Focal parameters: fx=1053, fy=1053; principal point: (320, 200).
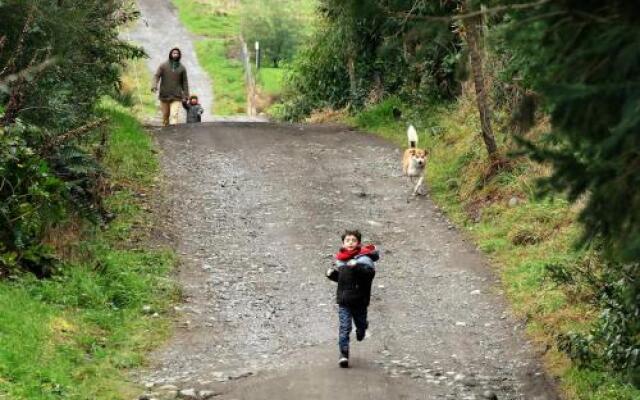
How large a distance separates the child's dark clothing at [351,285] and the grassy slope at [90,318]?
189 centimetres

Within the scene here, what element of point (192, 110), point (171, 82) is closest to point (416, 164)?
point (171, 82)

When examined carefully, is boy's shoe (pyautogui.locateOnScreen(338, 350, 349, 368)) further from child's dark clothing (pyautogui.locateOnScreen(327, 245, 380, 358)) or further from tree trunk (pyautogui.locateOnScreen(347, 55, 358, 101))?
tree trunk (pyautogui.locateOnScreen(347, 55, 358, 101))

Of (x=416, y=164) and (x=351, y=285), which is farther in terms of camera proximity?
(x=416, y=164)

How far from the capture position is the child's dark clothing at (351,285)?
9.40 meters

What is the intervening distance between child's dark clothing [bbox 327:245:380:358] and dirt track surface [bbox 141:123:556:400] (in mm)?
372

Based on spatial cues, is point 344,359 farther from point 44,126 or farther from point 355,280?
point 44,126

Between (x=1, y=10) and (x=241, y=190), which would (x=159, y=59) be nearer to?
(x=241, y=190)

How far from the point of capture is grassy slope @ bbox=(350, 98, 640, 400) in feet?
32.3

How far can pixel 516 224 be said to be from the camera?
550 inches

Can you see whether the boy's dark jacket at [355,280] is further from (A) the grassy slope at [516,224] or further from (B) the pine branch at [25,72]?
(B) the pine branch at [25,72]

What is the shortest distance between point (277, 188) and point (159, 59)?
31.5 metres

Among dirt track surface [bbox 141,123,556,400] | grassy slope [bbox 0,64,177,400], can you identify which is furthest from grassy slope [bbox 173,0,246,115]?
grassy slope [bbox 0,64,177,400]

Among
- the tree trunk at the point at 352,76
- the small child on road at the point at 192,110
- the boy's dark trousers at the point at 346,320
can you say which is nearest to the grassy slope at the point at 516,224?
the boy's dark trousers at the point at 346,320

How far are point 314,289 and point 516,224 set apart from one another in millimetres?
3172
